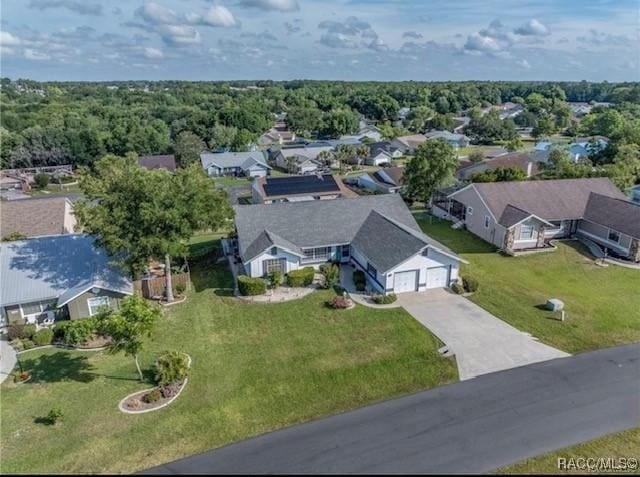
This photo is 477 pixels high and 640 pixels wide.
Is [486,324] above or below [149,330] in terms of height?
below

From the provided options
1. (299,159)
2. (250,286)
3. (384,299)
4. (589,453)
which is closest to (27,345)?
(250,286)

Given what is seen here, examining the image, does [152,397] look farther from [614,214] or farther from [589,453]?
[614,214]

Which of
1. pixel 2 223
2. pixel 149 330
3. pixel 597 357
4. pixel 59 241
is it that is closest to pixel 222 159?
pixel 2 223

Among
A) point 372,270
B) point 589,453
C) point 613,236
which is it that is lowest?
point 589,453

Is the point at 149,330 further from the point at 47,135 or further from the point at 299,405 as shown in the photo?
the point at 47,135

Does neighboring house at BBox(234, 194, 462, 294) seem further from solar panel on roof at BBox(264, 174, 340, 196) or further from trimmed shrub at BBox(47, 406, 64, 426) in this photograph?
solar panel on roof at BBox(264, 174, 340, 196)

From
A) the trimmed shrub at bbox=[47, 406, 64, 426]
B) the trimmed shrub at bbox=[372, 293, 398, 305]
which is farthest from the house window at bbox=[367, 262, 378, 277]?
the trimmed shrub at bbox=[47, 406, 64, 426]

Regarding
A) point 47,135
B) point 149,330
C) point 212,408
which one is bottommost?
point 212,408

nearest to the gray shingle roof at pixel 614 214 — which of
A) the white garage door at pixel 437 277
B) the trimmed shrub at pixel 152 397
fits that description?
the white garage door at pixel 437 277
